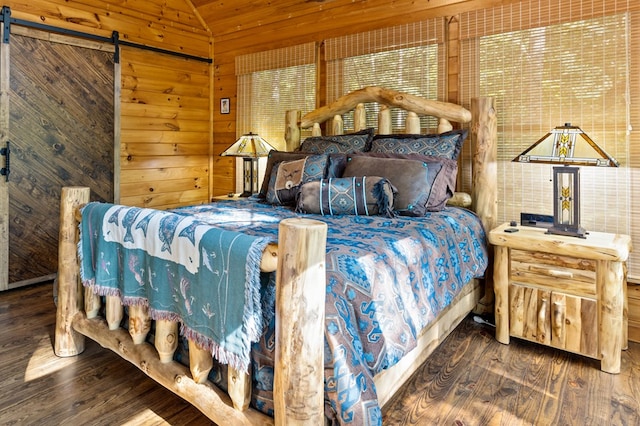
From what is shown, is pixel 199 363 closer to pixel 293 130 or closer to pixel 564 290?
pixel 564 290

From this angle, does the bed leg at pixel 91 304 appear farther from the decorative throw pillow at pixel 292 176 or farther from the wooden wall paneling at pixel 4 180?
the wooden wall paneling at pixel 4 180

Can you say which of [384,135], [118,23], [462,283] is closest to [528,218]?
[462,283]

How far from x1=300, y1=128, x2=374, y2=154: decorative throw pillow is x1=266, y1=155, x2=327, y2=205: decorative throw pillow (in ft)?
0.97

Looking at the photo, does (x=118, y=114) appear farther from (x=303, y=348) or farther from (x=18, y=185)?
→ (x=303, y=348)

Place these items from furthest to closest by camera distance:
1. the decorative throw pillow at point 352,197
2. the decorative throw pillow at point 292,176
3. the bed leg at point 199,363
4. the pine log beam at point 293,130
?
the pine log beam at point 293,130 < the decorative throw pillow at point 292,176 < the decorative throw pillow at point 352,197 < the bed leg at point 199,363

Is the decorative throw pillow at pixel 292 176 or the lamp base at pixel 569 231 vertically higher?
the decorative throw pillow at pixel 292 176

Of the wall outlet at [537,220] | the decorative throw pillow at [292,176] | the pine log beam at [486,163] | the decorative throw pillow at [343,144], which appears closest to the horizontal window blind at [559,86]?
the pine log beam at [486,163]

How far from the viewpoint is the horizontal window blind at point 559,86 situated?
248 centimetres

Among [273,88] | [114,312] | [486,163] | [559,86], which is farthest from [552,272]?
[273,88]

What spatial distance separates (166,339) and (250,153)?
2386 millimetres

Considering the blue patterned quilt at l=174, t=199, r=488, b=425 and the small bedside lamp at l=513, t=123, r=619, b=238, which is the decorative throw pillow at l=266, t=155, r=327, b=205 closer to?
the blue patterned quilt at l=174, t=199, r=488, b=425

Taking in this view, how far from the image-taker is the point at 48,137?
11.7 ft

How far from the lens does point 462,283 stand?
7.23 ft

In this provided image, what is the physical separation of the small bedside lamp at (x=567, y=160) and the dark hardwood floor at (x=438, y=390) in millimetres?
742
